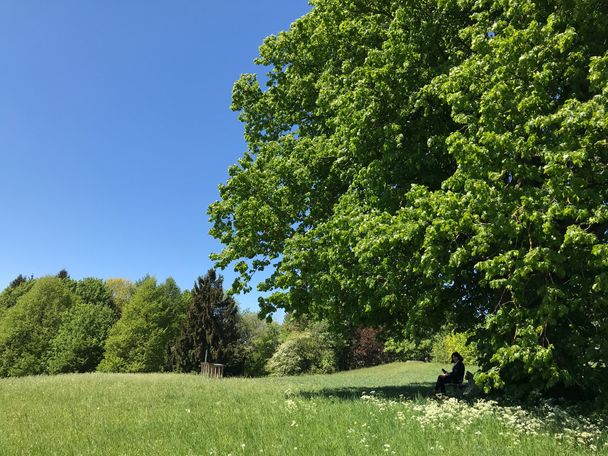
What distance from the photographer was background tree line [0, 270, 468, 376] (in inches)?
2048

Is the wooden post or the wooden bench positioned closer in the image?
the wooden bench

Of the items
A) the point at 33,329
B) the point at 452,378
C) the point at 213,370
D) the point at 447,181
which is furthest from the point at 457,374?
the point at 33,329

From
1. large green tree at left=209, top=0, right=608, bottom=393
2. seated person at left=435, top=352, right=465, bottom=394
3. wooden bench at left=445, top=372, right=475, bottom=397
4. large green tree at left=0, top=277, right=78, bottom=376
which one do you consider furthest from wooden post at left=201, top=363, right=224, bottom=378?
large green tree at left=0, top=277, right=78, bottom=376

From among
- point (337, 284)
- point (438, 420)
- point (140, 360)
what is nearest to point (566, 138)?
point (438, 420)

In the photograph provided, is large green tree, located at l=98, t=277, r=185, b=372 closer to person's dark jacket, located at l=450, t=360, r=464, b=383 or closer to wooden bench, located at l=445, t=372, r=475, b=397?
wooden bench, located at l=445, t=372, r=475, b=397

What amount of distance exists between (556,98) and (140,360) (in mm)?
56656

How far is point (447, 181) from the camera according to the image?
9.67m

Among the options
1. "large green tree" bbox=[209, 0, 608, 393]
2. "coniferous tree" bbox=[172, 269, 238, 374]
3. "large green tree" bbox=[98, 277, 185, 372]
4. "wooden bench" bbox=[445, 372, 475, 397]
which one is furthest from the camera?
"large green tree" bbox=[98, 277, 185, 372]

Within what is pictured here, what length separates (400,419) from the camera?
8672 mm

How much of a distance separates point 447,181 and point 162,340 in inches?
2217

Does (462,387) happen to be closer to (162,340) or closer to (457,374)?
(457,374)

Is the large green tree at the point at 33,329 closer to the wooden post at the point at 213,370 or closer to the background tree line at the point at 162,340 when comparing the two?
the background tree line at the point at 162,340

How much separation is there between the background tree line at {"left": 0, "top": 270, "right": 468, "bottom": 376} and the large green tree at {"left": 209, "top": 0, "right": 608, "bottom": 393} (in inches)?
1242

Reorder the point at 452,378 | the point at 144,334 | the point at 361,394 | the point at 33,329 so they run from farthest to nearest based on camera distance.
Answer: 1. the point at 33,329
2. the point at 144,334
3. the point at 361,394
4. the point at 452,378
